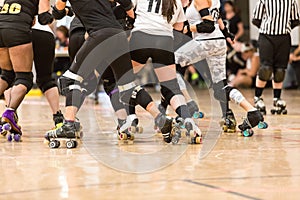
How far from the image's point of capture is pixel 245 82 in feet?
43.8

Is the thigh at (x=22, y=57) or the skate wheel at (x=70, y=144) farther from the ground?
the thigh at (x=22, y=57)

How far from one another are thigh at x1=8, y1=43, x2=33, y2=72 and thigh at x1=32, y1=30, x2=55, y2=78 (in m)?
0.14

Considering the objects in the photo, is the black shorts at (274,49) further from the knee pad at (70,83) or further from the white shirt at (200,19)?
the knee pad at (70,83)

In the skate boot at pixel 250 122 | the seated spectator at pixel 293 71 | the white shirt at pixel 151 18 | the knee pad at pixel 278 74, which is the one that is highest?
the white shirt at pixel 151 18

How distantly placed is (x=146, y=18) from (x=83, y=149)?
1083 mm

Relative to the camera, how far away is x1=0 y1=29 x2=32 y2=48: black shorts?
5.47 metres

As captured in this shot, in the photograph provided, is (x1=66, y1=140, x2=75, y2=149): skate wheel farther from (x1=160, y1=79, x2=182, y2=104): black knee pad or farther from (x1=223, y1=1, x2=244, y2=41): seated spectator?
(x1=223, y1=1, x2=244, y2=41): seated spectator

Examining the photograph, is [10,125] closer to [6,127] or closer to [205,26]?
[6,127]

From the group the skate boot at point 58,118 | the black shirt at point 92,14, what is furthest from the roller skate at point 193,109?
the black shirt at point 92,14

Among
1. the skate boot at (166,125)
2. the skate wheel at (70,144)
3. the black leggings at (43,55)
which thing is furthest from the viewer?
the black leggings at (43,55)

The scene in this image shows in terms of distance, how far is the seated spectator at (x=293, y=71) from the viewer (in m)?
12.5

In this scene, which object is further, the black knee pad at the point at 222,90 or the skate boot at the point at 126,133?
the black knee pad at the point at 222,90

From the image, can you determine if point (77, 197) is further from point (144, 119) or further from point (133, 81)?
point (144, 119)

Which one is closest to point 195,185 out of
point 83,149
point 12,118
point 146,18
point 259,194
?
point 259,194
